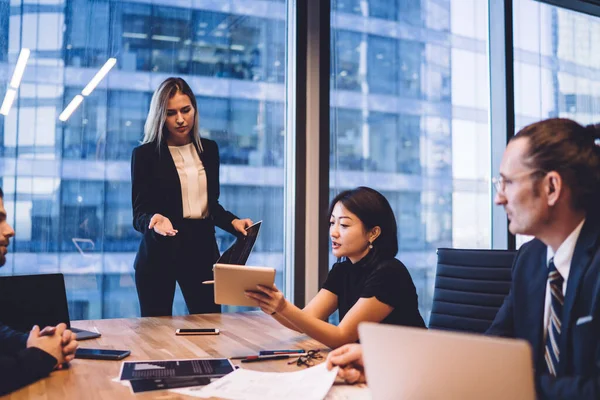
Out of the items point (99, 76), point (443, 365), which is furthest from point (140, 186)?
point (443, 365)

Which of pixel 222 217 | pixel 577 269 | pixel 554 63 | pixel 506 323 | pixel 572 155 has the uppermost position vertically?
pixel 554 63

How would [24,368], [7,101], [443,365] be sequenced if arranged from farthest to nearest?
[7,101]
[24,368]
[443,365]

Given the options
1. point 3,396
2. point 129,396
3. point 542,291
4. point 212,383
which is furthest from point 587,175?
point 3,396

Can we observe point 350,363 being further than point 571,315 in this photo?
Yes

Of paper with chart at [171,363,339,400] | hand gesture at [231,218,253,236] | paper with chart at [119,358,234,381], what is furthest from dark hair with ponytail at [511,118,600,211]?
hand gesture at [231,218,253,236]

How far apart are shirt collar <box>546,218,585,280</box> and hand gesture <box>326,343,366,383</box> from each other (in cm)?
49

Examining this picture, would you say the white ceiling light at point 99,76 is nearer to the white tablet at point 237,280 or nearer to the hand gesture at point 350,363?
the white tablet at point 237,280

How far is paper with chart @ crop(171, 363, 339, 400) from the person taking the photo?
1179 millimetres

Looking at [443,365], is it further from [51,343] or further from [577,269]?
[51,343]

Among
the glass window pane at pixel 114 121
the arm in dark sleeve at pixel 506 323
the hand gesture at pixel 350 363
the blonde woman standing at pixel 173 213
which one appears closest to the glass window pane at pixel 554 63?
the glass window pane at pixel 114 121

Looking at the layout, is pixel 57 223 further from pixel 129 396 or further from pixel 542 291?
pixel 542 291

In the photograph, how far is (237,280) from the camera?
1585 mm

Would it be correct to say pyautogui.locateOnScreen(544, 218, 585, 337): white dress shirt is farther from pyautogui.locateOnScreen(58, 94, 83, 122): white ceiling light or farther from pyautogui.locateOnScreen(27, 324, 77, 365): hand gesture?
pyautogui.locateOnScreen(58, 94, 83, 122): white ceiling light

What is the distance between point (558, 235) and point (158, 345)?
Result: 115 cm
